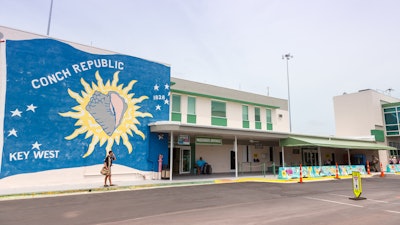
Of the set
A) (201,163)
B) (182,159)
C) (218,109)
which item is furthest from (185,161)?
(218,109)

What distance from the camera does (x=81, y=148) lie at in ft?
50.5

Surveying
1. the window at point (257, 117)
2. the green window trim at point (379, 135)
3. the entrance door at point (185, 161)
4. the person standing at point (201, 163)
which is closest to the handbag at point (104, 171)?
the entrance door at point (185, 161)

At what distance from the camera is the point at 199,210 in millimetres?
8508

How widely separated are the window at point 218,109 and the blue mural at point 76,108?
587cm

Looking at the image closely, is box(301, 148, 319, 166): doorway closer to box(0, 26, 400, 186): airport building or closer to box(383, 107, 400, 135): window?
box(0, 26, 400, 186): airport building

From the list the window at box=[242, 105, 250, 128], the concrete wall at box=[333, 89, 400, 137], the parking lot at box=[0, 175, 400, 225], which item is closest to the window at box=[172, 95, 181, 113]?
the window at box=[242, 105, 250, 128]

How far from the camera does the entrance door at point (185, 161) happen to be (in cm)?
2223

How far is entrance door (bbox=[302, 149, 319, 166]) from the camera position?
1231 inches

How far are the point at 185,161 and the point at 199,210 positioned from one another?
14062 millimetres

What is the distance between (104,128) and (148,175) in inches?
165

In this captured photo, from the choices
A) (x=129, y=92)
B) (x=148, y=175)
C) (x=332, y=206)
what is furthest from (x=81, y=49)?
(x=332, y=206)

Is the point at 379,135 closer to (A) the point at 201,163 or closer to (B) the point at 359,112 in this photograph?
(B) the point at 359,112

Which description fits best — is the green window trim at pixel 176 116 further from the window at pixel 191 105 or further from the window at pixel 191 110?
the window at pixel 191 105

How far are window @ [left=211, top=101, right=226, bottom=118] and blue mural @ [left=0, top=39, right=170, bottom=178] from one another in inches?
231
